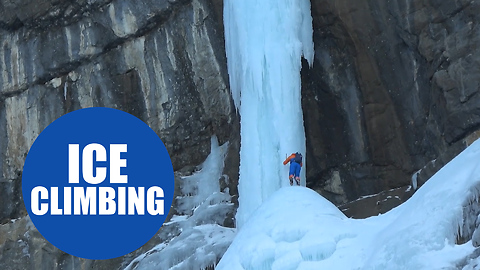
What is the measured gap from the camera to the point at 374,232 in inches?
352

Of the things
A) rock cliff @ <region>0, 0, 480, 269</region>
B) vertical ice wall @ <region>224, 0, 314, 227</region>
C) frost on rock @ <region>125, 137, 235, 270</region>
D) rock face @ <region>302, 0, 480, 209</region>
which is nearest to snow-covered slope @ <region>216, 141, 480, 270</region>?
vertical ice wall @ <region>224, 0, 314, 227</region>

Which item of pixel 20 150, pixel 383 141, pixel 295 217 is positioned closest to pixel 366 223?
pixel 295 217

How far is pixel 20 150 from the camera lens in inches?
885

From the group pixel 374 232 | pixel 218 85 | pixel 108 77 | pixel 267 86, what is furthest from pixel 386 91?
pixel 374 232

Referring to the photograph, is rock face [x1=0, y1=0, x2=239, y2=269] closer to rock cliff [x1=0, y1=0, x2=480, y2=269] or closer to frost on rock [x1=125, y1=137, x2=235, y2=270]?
rock cliff [x1=0, y1=0, x2=480, y2=269]

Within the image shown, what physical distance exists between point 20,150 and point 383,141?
413 inches

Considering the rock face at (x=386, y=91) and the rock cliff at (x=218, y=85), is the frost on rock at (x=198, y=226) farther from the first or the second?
the rock face at (x=386, y=91)

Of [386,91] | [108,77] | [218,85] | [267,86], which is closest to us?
[267,86]

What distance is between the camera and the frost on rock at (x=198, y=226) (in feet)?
64.3

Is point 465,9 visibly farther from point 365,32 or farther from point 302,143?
point 302,143

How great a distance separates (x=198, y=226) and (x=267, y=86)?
467 centimetres

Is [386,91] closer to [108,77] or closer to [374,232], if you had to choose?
[108,77]

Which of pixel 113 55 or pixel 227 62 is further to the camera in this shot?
pixel 113 55

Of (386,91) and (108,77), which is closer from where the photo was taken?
(386,91)
